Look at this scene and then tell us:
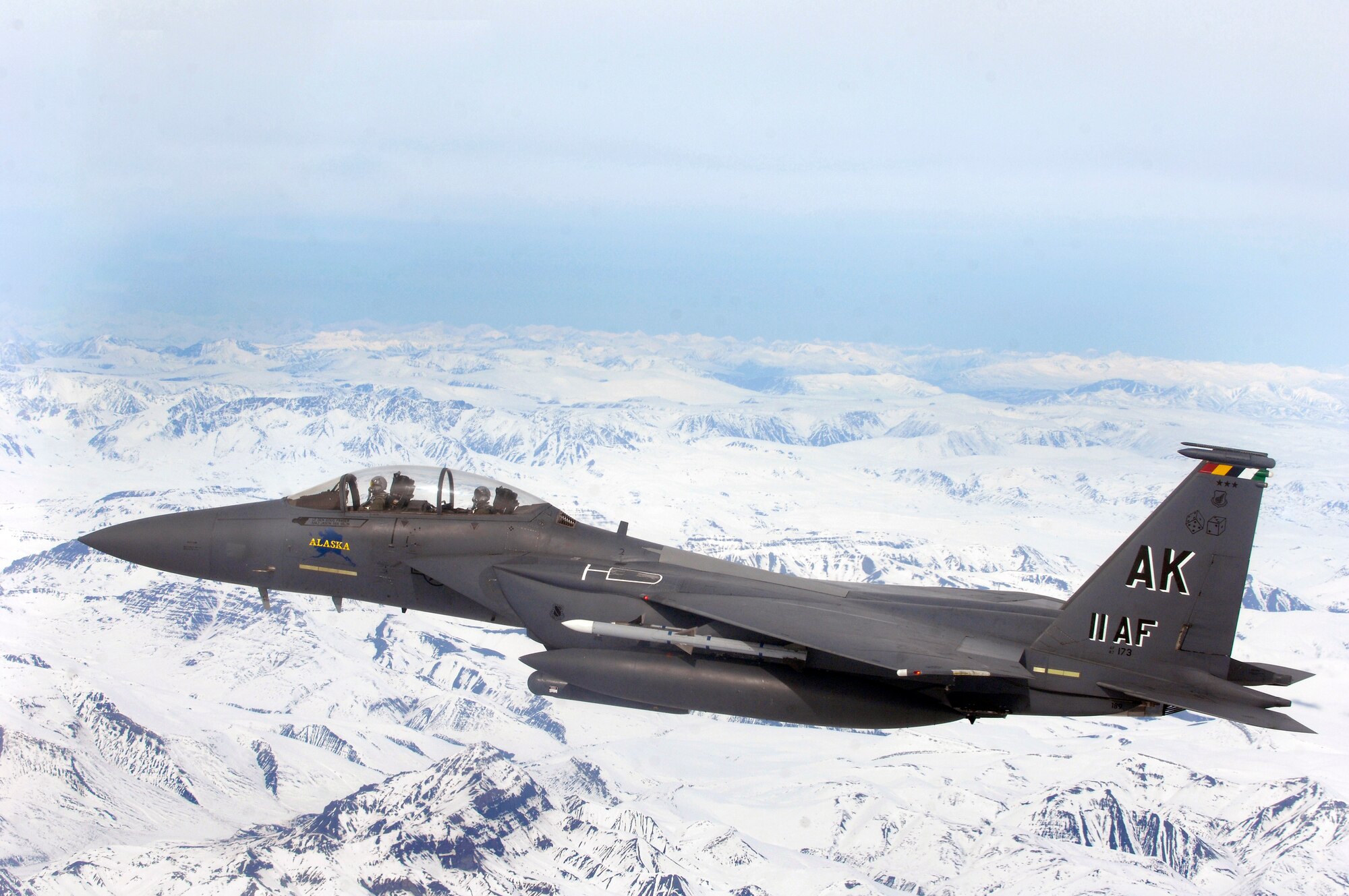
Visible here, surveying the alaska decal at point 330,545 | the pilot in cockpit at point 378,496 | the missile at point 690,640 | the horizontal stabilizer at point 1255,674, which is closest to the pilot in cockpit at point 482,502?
the pilot in cockpit at point 378,496

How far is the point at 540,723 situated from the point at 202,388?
115308mm

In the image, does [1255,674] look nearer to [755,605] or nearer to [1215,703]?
[1215,703]

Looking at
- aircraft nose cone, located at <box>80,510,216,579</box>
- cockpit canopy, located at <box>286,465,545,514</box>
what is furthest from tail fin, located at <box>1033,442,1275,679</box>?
aircraft nose cone, located at <box>80,510,216,579</box>

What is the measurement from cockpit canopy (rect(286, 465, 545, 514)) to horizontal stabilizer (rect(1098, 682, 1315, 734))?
8.15 meters

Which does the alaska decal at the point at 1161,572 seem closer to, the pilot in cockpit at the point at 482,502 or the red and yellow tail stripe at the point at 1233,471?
the red and yellow tail stripe at the point at 1233,471

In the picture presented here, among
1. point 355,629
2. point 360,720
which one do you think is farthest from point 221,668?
point 360,720

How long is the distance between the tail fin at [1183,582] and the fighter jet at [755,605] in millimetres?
21

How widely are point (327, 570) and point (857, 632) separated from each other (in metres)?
7.49

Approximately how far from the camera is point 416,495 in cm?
1289

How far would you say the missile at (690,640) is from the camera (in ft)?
35.9

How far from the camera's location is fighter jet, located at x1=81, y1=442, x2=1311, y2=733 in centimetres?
1028

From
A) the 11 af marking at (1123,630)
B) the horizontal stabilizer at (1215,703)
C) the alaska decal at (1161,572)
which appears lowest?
the horizontal stabilizer at (1215,703)

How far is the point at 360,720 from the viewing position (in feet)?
274

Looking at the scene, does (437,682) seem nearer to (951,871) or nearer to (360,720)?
(360,720)
